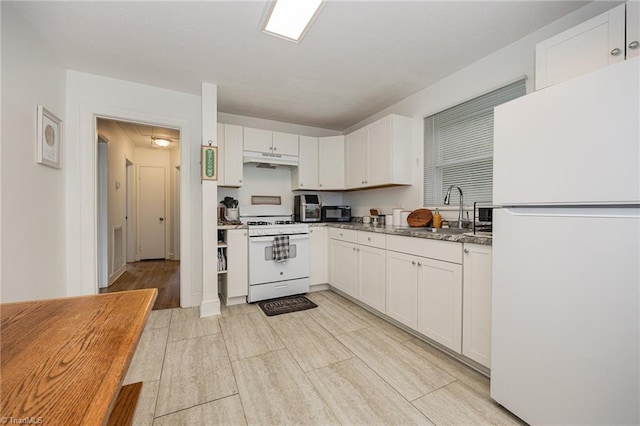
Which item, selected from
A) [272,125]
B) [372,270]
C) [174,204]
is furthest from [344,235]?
[174,204]

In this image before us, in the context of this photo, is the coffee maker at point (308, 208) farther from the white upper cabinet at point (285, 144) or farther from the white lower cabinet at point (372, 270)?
the white lower cabinet at point (372, 270)

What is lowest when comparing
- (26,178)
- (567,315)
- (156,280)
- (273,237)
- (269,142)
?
(156,280)

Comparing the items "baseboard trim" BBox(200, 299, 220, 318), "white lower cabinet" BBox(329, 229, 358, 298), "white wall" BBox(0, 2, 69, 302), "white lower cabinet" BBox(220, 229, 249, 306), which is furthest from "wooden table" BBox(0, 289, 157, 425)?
"white lower cabinet" BBox(329, 229, 358, 298)

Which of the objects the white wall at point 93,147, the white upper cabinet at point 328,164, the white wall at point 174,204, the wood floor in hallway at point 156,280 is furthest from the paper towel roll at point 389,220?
the white wall at point 174,204

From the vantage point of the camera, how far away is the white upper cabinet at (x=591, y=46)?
1.40 meters

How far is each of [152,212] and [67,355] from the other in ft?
20.7

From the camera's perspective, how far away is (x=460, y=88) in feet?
8.46

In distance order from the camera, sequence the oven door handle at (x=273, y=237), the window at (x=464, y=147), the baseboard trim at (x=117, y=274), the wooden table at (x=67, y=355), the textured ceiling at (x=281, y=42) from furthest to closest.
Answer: the baseboard trim at (x=117, y=274)
the oven door handle at (x=273, y=237)
the window at (x=464, y=147)
the textured ceiling at (x=281, y=42)
the wooden table at (x=67, y=355)

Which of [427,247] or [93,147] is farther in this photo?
[93,147]

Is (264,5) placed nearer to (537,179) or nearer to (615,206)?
(537,179)

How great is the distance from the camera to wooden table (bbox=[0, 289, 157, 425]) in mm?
414

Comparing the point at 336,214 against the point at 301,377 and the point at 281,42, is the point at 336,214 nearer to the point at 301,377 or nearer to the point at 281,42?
the point at 281,42

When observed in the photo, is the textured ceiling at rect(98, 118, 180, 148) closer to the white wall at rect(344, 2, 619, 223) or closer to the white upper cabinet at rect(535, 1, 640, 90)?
the white wall at rect(344, 2, 619, 223)

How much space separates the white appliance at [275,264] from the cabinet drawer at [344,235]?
0.35 meters
